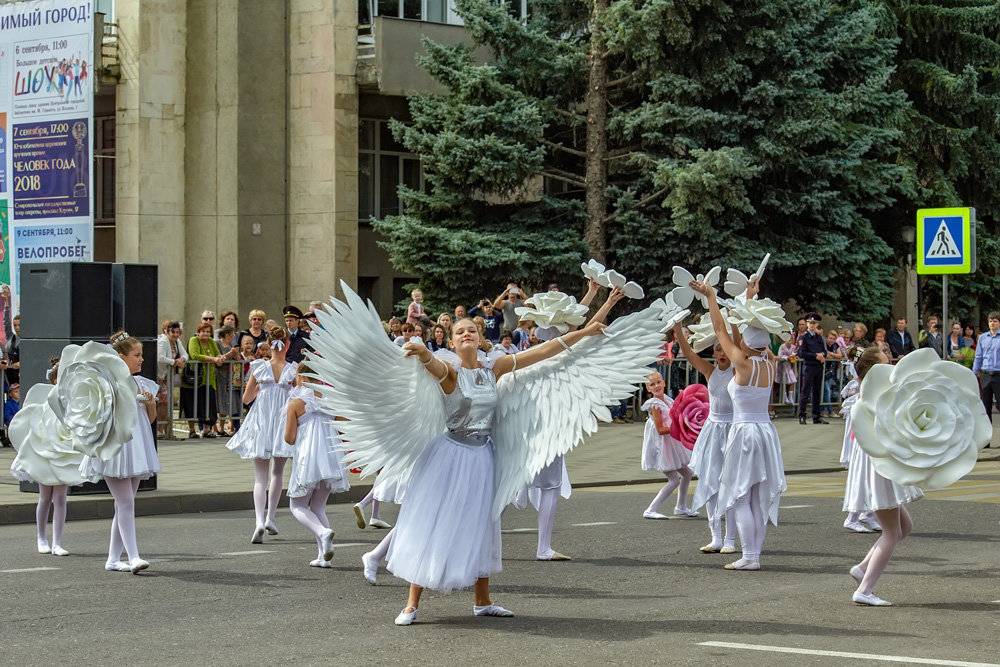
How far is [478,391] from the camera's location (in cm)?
838

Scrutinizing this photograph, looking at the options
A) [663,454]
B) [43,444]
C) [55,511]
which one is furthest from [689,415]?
[43,444]

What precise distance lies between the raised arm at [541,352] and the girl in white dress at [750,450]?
2.45m

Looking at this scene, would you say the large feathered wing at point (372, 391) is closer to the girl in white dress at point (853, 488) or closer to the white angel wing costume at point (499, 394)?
Answer: the white angel wing costume at point (499, 394)

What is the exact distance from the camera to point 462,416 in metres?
8.41

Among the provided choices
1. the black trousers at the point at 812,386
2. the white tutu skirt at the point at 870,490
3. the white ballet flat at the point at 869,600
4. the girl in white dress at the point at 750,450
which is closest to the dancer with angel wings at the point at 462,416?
the white tutu skirt at the point at 870,490

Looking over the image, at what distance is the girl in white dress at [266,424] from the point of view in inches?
483

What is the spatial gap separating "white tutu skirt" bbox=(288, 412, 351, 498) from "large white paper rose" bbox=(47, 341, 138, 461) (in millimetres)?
1477

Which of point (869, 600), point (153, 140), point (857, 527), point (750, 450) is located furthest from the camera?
point (153, 140)

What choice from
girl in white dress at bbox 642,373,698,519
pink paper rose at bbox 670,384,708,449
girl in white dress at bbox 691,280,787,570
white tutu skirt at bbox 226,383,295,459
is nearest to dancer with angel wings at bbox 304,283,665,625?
girl in white dress at bbox 691,280,787,570

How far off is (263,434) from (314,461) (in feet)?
3.64

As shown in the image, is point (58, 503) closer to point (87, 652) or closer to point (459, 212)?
point (87, 652)

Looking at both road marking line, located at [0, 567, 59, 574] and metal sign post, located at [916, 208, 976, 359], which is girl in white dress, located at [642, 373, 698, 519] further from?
metal sign post, located at [916, 208, 976, 359]

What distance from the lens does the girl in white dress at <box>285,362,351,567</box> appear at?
37.2 ft

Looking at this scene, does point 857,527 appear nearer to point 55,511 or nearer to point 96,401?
point 96,401
